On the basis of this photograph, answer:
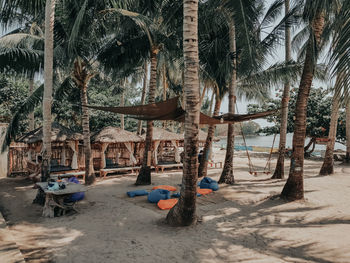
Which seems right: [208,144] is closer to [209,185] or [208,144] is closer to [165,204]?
Answer: [209,185]

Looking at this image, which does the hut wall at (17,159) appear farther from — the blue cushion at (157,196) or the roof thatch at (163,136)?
the blue cushion at (157,196)

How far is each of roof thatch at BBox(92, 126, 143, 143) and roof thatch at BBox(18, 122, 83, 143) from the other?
874 millimetres

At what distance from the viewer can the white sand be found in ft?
12.2

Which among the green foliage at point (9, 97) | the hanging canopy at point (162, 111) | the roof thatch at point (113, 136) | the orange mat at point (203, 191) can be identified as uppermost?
the green foliage at point (9, 97)

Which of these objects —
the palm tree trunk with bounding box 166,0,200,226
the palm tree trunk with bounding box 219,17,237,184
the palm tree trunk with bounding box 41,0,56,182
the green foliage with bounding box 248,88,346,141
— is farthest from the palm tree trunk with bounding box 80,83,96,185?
the green foliage with bounding box 248,88,346,141

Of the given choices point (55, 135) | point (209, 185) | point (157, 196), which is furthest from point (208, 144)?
point (55, 135)

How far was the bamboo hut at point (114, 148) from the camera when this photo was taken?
1111 cm

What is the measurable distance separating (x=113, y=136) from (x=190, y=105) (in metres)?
7.40

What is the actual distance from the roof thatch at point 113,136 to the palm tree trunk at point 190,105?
23.0 ft

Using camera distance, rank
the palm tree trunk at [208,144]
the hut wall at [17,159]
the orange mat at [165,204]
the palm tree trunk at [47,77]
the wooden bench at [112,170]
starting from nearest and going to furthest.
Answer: the orange mat at [165,204], the palm tree trunk at [47,77], the palm tree trunk at [208,144], the wooden bench at [112,170], the hut wall at [17,159]

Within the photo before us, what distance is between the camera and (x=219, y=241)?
423cm

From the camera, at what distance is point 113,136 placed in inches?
441

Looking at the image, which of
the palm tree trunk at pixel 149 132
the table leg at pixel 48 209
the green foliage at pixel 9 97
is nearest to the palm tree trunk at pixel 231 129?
the palm tree trunk at pixel 149 132

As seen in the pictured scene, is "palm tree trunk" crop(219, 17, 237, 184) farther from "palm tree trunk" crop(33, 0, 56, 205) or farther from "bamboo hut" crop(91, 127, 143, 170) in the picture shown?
"palm tree trunk" crop(33, 0, 56, 205)
